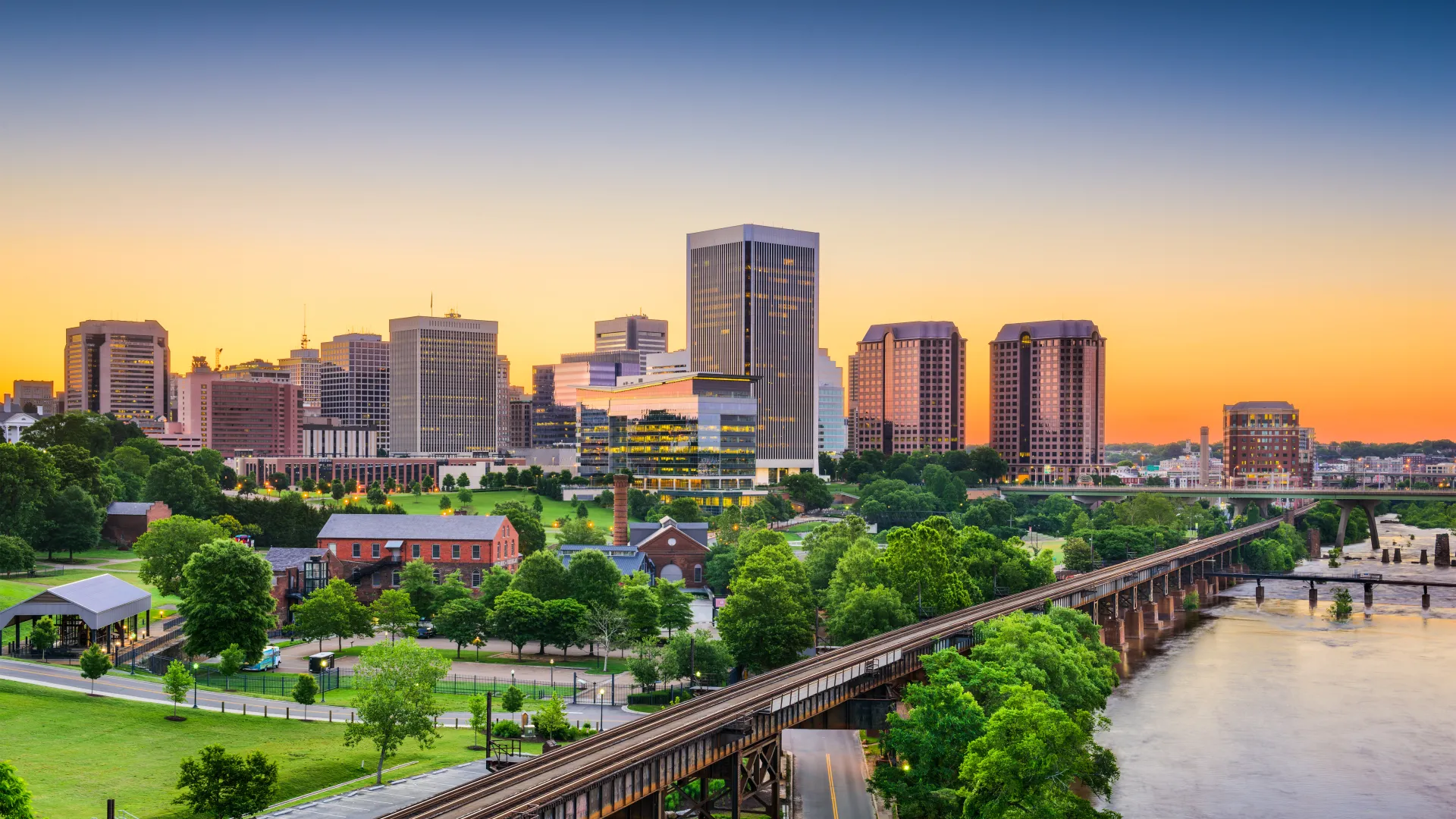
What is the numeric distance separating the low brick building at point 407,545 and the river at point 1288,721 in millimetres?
61077

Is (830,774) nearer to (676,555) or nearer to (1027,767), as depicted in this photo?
(1027,767)

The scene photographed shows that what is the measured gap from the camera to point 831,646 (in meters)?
102

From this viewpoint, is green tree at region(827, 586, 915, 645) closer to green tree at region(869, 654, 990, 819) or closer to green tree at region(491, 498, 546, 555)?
green tree at region(869, 654, 990, 819)

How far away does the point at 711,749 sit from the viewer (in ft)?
191

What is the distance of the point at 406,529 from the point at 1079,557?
330 ft

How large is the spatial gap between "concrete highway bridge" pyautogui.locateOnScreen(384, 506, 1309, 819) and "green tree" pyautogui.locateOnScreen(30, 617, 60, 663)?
151 feet

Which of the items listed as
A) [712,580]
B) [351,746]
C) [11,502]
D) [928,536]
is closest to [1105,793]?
[351,746]

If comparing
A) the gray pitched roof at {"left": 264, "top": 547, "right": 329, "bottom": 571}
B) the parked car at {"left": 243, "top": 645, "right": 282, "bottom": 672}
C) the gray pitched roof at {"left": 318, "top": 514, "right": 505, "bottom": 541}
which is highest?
the gray pitched roof at {"left": 318, "top": 514, "right": 505, "bottom": 541}

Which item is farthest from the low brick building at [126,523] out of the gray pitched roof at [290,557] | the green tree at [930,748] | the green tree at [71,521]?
the green tree at [930,748]

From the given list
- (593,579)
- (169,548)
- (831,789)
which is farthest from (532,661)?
(169,548)

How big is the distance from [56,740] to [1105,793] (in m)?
52.3

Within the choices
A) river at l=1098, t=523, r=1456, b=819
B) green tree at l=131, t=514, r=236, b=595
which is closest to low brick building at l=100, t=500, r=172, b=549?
green tree at l=131, t=514, r=236, b=595

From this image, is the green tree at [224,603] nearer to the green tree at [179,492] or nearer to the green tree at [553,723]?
the green tree at [553,723]

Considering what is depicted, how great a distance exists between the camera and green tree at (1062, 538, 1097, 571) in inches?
7126
